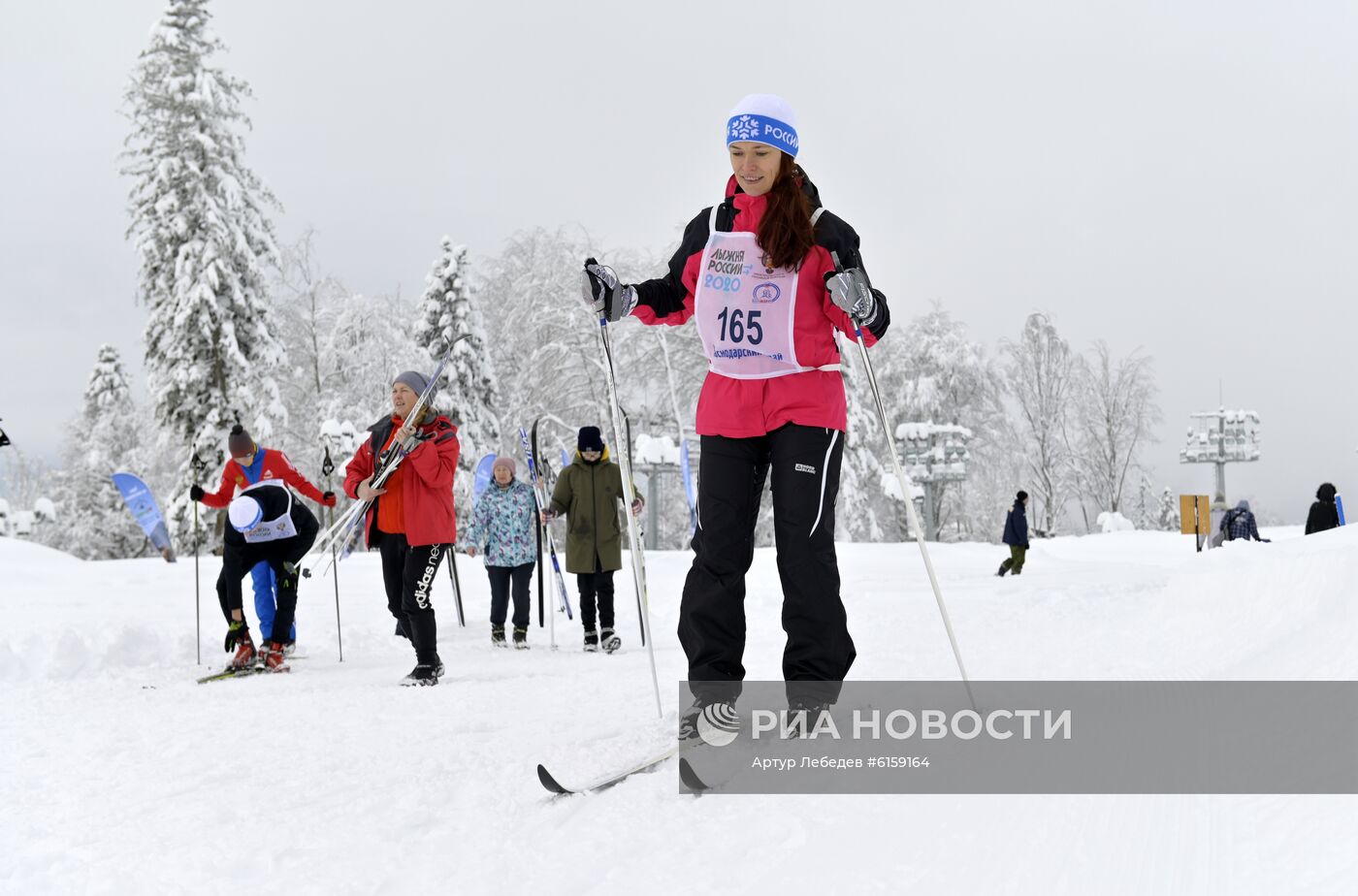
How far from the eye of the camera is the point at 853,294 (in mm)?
3004

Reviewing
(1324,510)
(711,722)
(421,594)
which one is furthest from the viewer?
(1324,510)

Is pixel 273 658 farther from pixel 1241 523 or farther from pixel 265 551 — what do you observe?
pixel 1241 523

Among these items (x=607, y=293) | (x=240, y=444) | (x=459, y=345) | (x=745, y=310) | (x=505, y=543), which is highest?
(x=459, y=345)

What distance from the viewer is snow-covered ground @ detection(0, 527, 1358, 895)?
1.83 meters

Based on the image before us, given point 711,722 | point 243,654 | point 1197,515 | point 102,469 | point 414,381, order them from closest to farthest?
point 711,722, point 414,381, point 243,654, point 1197,515, point 102,469

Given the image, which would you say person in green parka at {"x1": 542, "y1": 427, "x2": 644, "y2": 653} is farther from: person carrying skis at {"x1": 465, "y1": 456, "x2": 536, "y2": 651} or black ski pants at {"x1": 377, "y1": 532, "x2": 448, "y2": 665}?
black ski pants at {"x1": 377, "y1": 532, "x2": 448, "y2": 665}

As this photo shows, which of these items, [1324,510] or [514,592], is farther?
[1324,510]

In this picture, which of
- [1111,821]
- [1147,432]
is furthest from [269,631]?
[1147,432]

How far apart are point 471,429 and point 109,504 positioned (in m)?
16.4

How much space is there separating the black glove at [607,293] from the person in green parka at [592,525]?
501cm

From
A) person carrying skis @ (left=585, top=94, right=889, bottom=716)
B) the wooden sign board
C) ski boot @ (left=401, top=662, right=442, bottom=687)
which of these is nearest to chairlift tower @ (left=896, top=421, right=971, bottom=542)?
the wooden sign board

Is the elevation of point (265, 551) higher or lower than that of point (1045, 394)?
lower

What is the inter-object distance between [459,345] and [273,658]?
22.2m

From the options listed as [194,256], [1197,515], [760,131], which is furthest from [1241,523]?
[194,256]
